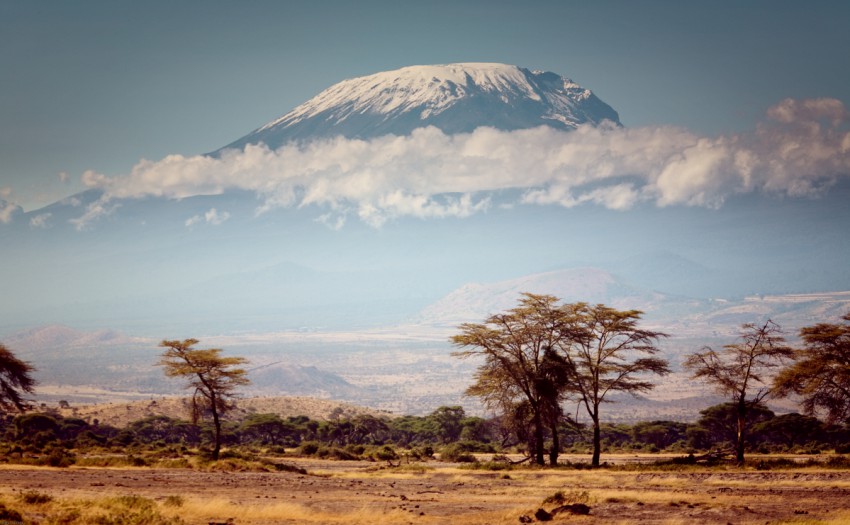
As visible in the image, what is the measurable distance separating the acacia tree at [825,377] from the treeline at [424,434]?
1824cm

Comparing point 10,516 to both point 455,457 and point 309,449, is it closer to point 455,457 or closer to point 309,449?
point 455,457

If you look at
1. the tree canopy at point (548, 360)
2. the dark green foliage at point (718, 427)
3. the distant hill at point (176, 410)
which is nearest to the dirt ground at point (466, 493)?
the tree canopy at point (548, 360)

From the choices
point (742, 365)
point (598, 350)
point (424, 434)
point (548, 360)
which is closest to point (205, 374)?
point (548, 360)

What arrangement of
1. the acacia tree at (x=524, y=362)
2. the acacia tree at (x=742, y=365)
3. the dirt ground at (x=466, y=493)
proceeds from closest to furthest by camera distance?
the dirt ground at (x=466, y=493), the acacia tree at (x=742, y=365), the acacia tree at (x=524, y=362)

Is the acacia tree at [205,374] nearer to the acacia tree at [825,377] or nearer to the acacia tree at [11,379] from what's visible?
the acacia tree at [11,379]

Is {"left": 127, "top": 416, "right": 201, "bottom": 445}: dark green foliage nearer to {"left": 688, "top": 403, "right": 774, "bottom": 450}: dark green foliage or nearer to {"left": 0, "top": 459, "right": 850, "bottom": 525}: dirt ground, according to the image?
{"left": 0, "top": 459, "right": 850, "bottom": 525}: dirt ground

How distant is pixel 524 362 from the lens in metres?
38.0

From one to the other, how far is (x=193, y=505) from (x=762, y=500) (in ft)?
56.6

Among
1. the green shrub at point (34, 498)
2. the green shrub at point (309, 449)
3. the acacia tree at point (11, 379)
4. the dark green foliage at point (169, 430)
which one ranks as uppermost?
the acacia tree at point (11, 379)

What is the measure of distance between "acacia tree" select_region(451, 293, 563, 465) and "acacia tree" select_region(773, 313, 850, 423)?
1120 cm

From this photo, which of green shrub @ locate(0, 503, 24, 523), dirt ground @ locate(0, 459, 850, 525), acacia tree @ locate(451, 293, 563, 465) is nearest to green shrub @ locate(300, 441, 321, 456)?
dirt ground @ locate(0, 459, 850, 525)

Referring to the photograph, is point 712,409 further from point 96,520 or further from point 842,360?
point 96,520

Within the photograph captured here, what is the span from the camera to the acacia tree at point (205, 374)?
1580 inches

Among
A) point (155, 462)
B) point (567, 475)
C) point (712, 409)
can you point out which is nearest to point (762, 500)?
point (567, 475)
